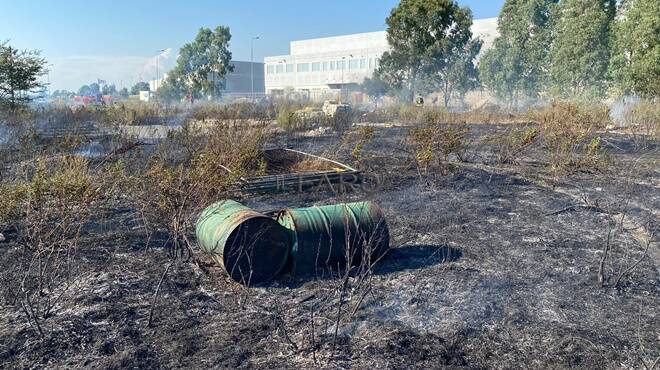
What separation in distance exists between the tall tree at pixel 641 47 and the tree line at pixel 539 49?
4 cm

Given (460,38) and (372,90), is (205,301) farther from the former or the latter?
(372,90)

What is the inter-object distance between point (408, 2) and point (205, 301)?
26.6 meters

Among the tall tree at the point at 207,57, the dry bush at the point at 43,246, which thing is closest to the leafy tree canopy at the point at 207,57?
the tall tree at the point at 207,57

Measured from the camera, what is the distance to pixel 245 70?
85.6 meters

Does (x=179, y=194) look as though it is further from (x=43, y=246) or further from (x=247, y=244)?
(x=43, y=246)

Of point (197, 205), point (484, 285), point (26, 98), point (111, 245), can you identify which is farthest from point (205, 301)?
point (26, 98)

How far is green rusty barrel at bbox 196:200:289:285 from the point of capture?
4910 millimetres

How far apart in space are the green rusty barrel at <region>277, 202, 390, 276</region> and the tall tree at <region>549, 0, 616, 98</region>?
24927 millimetres

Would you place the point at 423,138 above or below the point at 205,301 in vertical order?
above

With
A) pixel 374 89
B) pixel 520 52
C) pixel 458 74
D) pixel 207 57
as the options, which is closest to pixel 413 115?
pixel 520 52

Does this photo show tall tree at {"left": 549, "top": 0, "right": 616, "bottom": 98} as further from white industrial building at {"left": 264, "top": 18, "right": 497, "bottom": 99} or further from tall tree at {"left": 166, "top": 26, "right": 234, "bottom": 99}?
white industrial building at {"left": 264, "top": 18, "right": 497, "bottom": 99}

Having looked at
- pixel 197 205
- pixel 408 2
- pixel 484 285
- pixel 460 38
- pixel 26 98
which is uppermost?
pixel 408 2

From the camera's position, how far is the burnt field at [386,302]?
12.3ft

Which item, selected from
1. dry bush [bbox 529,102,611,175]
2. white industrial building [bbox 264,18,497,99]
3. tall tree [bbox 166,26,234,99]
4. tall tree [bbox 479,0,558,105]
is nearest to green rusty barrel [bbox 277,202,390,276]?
dry bush [bbox 529,102,611,175]
